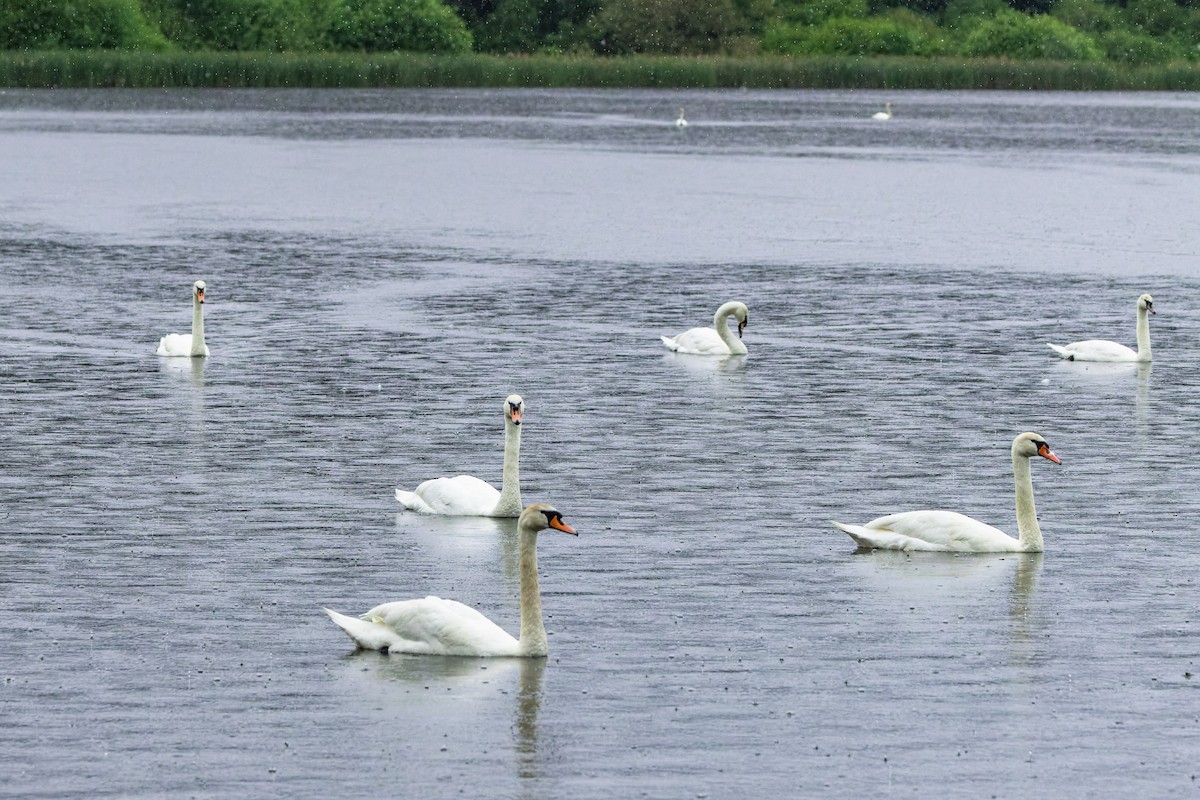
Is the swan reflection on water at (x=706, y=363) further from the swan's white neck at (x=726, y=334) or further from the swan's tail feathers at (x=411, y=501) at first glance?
the swan's tail feathers at (x=411, y=501)

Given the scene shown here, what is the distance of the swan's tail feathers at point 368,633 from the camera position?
46.8 ft

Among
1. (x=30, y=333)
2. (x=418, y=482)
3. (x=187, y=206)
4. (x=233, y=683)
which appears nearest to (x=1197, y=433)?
(x=418, y=482)

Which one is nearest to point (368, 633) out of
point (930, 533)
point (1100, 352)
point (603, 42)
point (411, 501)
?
point (411, 501)

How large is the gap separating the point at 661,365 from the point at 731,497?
9226 mm

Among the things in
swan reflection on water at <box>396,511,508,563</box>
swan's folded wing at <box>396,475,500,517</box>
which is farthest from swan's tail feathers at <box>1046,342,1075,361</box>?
swan reflection on water at <box>396,511,508,563</box>

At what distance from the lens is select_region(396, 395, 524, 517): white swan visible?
1858 centimetres

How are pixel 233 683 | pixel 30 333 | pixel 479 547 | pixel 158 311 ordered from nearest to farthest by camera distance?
pixel 233 683, pixel 479 547, pixel 30 333, pixel 158 311

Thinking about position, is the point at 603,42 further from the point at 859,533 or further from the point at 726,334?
the point at 859,533

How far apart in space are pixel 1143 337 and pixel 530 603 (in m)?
16.9

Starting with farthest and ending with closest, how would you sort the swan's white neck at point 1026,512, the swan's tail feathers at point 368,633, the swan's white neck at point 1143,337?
the swan's white neck at point 1143,337
the swan's white neck at point 1026,512
the swan's tail feathers at point 368,633

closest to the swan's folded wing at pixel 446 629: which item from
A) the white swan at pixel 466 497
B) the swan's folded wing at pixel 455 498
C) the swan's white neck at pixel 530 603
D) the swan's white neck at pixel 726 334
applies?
the swan's white neck at pixel 530 603

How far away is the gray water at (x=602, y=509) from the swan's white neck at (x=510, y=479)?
0.33m

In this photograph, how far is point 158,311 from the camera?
1332 inches

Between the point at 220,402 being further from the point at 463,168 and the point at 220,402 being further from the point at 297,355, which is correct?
the point at 463,168
